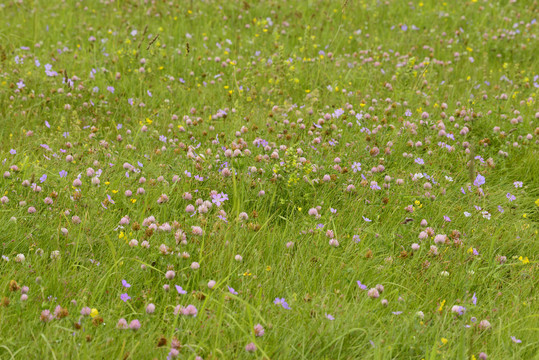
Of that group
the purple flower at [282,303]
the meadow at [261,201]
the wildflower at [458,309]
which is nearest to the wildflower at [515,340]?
the meadow at [261,201]

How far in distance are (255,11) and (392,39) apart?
7.19 feet

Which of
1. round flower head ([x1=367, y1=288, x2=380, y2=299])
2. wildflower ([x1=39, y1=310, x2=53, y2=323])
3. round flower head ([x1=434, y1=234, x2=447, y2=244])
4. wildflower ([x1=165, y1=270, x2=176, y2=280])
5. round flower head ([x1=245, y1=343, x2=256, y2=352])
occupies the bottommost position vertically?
wildflower ([x1=165, y1=270, x2=176, y2=280])

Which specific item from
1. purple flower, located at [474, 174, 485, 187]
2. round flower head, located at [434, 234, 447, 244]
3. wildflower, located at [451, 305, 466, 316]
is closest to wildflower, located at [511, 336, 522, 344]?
wildflower, located at [451, 305, 466, 316]

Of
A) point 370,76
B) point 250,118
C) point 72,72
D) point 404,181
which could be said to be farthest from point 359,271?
point 72,72

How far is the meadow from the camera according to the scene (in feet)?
8.41

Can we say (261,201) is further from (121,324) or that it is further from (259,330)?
(121,324)

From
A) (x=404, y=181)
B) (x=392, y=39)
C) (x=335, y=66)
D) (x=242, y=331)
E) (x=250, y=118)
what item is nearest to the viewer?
(x=242, y=331)

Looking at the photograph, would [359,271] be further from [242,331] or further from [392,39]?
[392,39]

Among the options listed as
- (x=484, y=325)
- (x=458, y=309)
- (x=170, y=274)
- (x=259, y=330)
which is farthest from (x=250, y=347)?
(x=484, y=325)

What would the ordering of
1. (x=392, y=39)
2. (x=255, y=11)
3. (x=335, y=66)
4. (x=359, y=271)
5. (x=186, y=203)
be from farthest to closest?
(x=255, y=11) < (x=392, y=39) < (x=335, y=66) < (x=186, y=203) < (x=359, y=271)

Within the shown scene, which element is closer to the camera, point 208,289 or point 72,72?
point 208,289

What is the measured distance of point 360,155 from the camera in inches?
169

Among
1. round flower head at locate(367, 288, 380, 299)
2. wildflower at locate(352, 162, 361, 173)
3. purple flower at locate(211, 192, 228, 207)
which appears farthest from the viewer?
wildflower at locate(352, 162, 361, 173)

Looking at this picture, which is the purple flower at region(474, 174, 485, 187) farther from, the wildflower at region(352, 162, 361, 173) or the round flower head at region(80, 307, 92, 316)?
the round flower head at region(80, 307, 92, 316)
